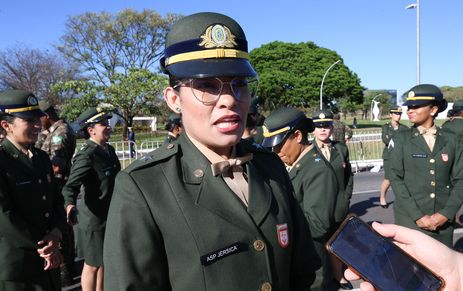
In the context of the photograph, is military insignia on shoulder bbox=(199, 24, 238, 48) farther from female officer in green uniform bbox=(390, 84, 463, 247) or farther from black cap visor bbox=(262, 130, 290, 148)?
female officer in green uniform bbox=(390, 84, 463, 247)

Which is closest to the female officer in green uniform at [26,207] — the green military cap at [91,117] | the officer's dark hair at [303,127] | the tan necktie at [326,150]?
the green military cap at [91,117]

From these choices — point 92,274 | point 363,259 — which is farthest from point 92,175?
point 363,259

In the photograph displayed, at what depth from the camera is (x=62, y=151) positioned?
5.53m

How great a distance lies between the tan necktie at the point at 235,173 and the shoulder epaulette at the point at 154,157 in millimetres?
190

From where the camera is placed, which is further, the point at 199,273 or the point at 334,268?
the point at 334,268

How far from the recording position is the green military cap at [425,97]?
407 cm

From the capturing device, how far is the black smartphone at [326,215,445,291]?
1.64 m

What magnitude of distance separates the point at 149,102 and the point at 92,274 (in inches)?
914

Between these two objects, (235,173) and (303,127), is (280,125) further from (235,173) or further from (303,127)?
(235,173)

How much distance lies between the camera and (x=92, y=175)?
14.0 ft

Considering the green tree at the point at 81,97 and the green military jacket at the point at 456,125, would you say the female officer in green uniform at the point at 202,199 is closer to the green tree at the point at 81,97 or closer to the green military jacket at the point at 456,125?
the green military jacket at the point at 456,125

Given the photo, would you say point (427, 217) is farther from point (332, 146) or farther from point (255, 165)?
point (255, 165)

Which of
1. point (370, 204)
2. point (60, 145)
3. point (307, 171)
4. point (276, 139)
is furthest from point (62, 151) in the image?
point (370, 204)

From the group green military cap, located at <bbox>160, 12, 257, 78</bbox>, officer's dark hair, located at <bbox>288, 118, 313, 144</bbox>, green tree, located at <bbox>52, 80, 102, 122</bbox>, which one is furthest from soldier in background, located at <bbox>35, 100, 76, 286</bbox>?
green tree, located at <bbox>52, 80, 102, 122</bbox>
